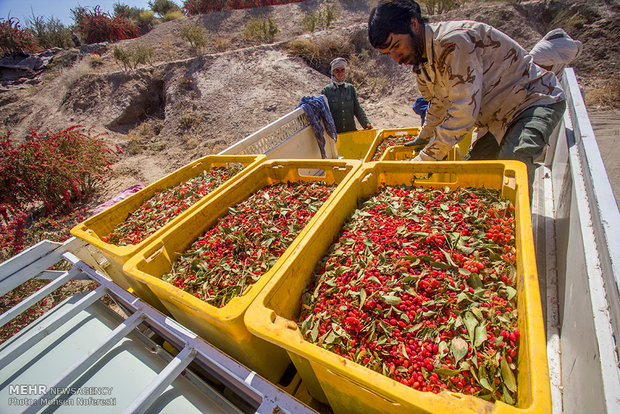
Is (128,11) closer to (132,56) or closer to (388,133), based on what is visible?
(132,56)

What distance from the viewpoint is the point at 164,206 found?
7.94 feet

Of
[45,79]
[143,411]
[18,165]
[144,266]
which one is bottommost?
[143,411]

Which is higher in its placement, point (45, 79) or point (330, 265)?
point (45, 79)

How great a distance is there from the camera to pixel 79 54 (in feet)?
39.1

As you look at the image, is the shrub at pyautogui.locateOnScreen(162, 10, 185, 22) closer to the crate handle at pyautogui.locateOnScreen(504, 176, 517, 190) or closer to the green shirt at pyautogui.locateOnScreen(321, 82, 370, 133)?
the green shirt at pyautogui.locateOnScreen(321, 82, 370, 133)

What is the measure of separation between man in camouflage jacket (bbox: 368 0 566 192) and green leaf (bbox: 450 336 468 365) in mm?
1278

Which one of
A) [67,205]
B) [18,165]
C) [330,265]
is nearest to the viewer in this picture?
[330,265]

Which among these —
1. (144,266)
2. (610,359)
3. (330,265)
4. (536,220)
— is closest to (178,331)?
(144,266)

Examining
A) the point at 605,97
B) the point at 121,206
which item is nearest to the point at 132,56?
the point at 121,206

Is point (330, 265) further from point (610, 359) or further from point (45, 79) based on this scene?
point (45, 79)

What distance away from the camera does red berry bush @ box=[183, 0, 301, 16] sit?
15828mm

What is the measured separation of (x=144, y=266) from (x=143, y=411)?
28.5 inches

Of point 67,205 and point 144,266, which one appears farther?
point 67,205

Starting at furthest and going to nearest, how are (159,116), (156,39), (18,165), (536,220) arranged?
(156,39)
(159,116)
(18,165)
(536,220)
